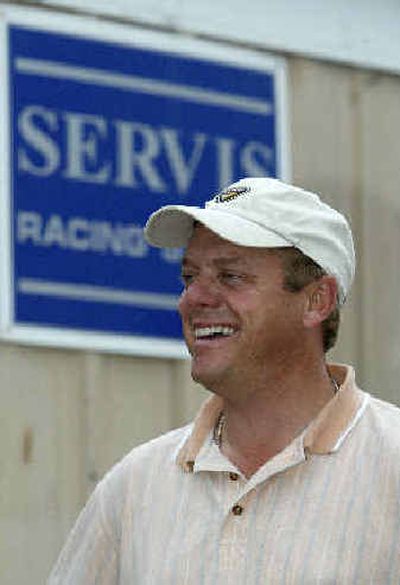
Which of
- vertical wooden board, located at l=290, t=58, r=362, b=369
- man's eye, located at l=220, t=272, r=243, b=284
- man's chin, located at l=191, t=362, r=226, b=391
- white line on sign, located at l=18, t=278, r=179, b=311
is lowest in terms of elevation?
man's chin, located at l=191, t=362, r=226, b=391

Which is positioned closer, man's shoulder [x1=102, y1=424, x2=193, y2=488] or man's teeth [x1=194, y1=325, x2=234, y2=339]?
man's teeth [x1=194, y1=325, x2=234, y2=339]

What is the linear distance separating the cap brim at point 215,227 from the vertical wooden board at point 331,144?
2.22 m

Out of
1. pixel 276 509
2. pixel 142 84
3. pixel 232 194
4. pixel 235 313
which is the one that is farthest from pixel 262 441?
pixel 142 84

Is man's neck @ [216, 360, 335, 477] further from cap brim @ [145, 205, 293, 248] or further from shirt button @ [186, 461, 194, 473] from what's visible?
cap brim @ [145, 205, 293, 248]

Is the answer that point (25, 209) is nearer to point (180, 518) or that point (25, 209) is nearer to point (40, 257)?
point (40, 257)

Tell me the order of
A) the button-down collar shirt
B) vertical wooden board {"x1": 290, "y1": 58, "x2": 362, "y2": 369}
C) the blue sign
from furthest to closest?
vertical wooden board {"x1": 290, "y1": 58, "x2": 362, "y2": 369}, the blue sign, the button-down collar shirt

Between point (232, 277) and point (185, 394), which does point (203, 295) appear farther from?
point (185, 394)

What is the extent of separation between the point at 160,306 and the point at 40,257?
1.43 ft

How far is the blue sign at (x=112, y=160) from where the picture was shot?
584 centimetres

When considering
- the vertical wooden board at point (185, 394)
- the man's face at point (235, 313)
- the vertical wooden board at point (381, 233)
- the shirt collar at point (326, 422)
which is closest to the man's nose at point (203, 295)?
the man's face at point (235, 313)

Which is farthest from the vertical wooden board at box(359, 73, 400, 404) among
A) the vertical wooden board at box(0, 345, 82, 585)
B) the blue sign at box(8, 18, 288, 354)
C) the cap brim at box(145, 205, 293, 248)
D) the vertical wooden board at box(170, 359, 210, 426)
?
the cap brim at box(145, 205, 293, 248)

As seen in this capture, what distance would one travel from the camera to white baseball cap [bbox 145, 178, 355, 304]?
4.05 metres

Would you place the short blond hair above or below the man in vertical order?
above

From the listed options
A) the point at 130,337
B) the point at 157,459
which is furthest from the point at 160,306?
the point at 157,459
